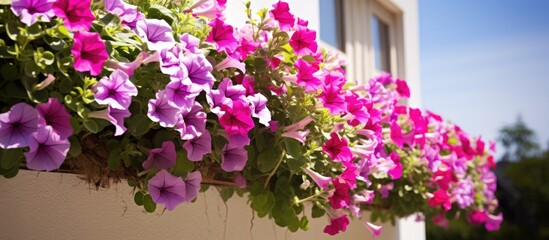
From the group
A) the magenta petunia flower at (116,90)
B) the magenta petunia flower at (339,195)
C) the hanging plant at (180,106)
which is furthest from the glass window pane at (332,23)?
the magenta petunia flower at (116,90)

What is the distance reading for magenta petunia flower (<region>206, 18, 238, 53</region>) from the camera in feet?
6.22

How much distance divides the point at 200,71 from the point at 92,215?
1.88 feet

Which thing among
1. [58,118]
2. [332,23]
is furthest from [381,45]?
[58,118]

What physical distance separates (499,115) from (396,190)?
659 inches

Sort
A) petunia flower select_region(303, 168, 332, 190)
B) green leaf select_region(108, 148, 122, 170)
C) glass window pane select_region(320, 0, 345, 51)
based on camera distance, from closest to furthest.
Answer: green leaf select_region(108, 148, 122, 170), petunia flower select_region(303, 168, 332, 190), glass window pane select_region(320, 0, 345, 51)

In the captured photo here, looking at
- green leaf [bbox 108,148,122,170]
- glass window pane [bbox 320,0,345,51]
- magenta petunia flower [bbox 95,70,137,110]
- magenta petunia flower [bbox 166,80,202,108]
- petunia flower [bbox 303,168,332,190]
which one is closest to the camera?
magenta petunia flower [bbox 95,70,137,110]

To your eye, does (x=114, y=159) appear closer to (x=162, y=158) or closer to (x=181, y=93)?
(x=162, y=158)

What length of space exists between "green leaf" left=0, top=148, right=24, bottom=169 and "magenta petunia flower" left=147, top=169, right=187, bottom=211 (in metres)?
0.34

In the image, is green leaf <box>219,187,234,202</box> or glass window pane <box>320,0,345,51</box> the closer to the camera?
green leaf <box>219,187,234,202</box>

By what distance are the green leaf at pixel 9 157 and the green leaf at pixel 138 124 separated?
10.8 inches

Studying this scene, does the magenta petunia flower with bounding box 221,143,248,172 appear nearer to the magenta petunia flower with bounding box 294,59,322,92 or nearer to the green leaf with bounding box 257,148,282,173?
the green leaf with bounding box 257,148,282,173

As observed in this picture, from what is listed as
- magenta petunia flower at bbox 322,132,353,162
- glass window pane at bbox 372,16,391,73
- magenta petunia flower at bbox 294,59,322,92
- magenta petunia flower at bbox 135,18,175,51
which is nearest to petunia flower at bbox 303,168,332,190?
magenta petunia flower at bbox 322,132,353,162

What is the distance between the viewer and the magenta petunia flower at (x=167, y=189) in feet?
5.73

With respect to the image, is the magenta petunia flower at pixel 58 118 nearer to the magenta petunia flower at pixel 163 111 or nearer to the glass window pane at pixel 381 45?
the magenta petunia flower at pixel 163 111
